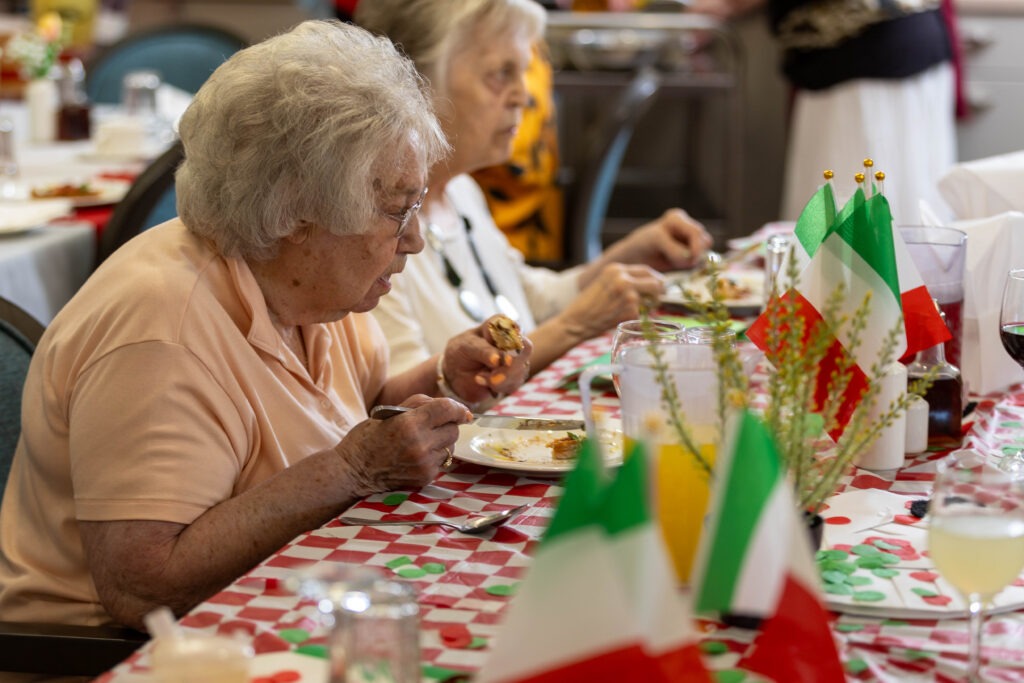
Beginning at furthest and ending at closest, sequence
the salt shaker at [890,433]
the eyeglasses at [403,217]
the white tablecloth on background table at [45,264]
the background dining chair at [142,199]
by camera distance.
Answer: the white tablecloth on background table at [45,264] → the background dining chair at [142,199] → the eyeglasses at [403,217] → the salt shaker at [890,433]

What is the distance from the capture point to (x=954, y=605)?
1128 mm

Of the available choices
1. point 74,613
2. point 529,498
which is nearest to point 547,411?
point 529,498

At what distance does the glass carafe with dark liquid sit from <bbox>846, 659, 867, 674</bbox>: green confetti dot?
57cm

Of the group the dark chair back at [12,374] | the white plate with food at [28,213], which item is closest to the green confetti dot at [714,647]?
the dark chair back at [12,374]

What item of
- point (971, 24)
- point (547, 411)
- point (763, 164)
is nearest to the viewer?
point (547, 411)

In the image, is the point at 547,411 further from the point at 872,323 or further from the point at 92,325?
the point at 92,325

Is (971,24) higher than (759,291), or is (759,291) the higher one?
(971,24)

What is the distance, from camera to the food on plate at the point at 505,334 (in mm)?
1820

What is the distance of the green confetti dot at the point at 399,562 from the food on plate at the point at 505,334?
59 cm

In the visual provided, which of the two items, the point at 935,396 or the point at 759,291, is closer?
the point at 935,396

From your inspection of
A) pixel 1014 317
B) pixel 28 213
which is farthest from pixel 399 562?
pixel 28 213

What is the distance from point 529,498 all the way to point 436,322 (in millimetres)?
866

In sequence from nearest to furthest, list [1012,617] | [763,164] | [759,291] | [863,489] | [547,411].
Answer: [1012,617] < [863,489] < [547,411] < [759,291] < [763,164]

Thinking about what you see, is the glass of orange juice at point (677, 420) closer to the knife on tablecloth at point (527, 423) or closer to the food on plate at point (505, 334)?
the knife on tablecloth at point (527, 423)
